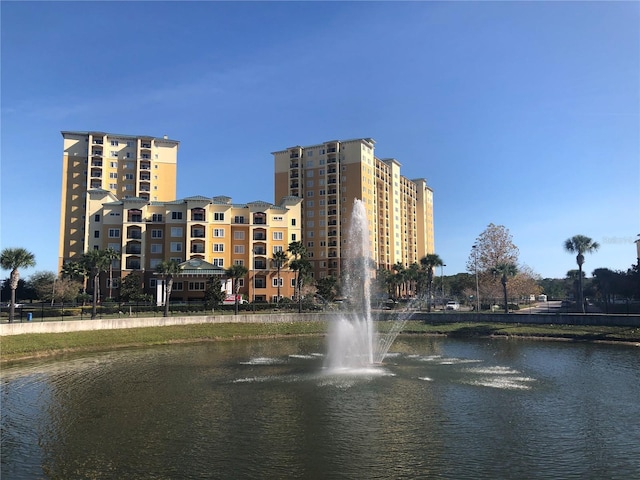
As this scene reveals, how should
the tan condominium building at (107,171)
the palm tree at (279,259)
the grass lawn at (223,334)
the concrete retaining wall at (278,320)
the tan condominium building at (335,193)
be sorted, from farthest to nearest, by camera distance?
the tan condominium building at (335,193)
the tan condominium building at (107,171)
the palm tree at (279,259)
the concrete retaining wall at (278,320)
the grass lawn at (223,334)

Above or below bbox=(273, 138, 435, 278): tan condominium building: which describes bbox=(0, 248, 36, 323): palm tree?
below

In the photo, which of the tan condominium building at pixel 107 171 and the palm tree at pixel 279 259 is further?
the tan condominium building at pixel 107 171

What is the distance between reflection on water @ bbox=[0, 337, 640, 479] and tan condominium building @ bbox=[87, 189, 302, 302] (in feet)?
199

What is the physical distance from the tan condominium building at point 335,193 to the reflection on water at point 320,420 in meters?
90.3

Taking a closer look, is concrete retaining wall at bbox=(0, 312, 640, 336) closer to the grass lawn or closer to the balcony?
the grass lawn

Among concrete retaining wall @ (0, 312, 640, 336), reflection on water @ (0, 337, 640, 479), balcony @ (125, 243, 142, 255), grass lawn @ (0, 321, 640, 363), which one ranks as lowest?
reflection on water @ (0, 337, 640, 479)

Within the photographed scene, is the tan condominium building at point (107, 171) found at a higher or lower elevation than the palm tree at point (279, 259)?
higher

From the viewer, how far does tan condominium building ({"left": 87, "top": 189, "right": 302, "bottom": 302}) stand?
9569 cm

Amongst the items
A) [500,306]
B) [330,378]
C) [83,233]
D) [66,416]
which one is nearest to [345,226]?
[500,306]

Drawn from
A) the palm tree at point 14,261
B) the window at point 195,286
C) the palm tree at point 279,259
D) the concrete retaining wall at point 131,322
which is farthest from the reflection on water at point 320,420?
the window at point 195,286

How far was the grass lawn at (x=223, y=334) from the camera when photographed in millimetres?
41969

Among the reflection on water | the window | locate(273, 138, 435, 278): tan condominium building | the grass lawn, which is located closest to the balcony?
the window

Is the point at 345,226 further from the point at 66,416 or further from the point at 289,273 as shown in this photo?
the point at 66,416

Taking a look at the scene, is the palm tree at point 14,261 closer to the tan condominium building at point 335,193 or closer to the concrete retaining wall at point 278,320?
the concrete retaining wall at point 278,320
